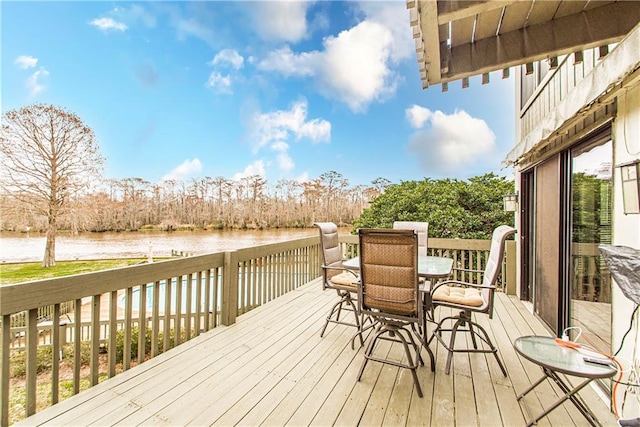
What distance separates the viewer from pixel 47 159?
937 cm

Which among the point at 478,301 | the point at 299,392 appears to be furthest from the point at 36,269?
the point at 478,301

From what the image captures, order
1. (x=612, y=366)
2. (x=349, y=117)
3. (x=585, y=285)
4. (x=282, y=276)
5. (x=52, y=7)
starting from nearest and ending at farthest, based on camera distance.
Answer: (x=612, y=366) < (x=585, y=285) < (x=282, y=276) < (x=52, y=7) < (x=349, y=117)

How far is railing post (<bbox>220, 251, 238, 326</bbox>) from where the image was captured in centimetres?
331

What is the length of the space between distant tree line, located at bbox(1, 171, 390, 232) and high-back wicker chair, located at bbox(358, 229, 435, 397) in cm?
680

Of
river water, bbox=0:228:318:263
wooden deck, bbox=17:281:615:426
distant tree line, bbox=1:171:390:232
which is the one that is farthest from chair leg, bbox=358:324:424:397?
distant tree line, bbox=1:171:390:232

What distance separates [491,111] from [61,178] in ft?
49.1

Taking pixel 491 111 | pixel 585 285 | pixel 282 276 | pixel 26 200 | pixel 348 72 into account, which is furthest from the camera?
pixel 491 111

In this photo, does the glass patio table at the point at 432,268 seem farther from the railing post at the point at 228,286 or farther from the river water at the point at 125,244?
the river water at the point at 125,244

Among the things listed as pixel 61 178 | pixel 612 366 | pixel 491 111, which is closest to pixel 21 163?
pixel 61 178

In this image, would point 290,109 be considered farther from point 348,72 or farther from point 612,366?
point 612,366

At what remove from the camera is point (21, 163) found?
8844 mm

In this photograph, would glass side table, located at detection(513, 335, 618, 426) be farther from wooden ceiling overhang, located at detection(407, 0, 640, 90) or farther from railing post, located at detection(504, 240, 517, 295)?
railing post, located at detection(504, 240, 517, 295)

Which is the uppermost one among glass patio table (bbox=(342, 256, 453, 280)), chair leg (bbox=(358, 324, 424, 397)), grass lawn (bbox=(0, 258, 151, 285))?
glass patio table (bbox=(342, 256, 453, 280))

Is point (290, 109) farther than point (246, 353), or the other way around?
point (290, 109)
